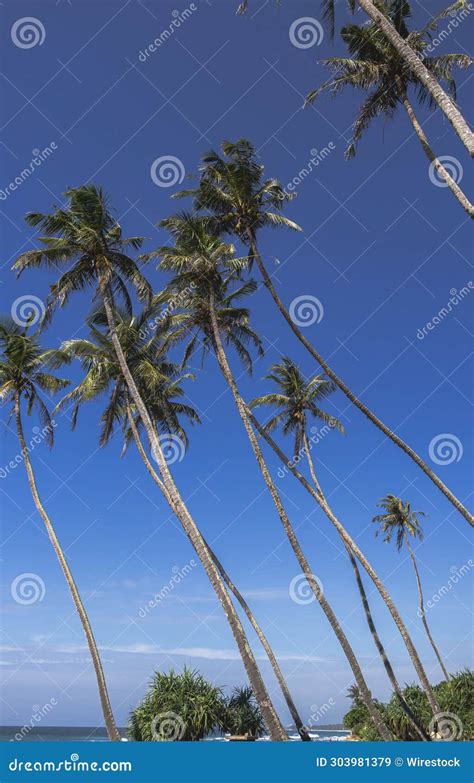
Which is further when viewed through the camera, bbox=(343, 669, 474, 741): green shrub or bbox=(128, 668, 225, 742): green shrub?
bbox=(343, 669, 474, 741): green shrub

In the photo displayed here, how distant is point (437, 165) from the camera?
53.1 feet

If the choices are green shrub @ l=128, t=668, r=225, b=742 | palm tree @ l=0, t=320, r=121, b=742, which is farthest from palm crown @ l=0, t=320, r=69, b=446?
green shrub @ l=128, t=668, r=225, b=742

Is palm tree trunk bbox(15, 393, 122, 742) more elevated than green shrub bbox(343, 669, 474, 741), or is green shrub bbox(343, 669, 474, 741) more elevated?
green shrub bbox(343, 669, 474, 741)

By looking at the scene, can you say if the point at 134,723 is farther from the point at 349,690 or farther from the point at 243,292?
the point at 349,690

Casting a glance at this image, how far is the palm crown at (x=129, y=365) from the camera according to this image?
84.9ft

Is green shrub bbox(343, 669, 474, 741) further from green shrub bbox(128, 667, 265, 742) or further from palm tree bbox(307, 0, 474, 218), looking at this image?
palm tree bbox(307, 0, 474, 218)

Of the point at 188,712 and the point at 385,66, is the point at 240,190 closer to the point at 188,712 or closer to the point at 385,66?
the point at 385,66

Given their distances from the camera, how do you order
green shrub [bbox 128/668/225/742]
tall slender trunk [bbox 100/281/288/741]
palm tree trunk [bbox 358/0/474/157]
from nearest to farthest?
palm tree trunk [bbox 358/0/474/157] → tall slender trunk [bbox 100/281/288/741] → green shrub [bbox 128/668/225/742]

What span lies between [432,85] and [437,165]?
2.58 metres

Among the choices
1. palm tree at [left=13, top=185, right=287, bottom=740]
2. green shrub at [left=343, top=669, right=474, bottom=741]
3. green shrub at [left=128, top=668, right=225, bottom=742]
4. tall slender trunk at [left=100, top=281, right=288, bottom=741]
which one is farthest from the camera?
green shrub at [left=343, top=669, right=474, bottom=741]

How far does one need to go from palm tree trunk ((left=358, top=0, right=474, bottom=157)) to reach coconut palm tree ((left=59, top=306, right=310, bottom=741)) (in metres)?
14.0

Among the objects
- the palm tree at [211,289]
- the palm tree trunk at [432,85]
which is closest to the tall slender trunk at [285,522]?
the palm tree at [211,289]

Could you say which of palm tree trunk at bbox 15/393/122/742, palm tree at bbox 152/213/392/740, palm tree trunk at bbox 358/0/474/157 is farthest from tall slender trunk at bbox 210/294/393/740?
palm tree trunk at bbox 358/0/474/157

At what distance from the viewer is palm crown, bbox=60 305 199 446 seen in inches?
1019
